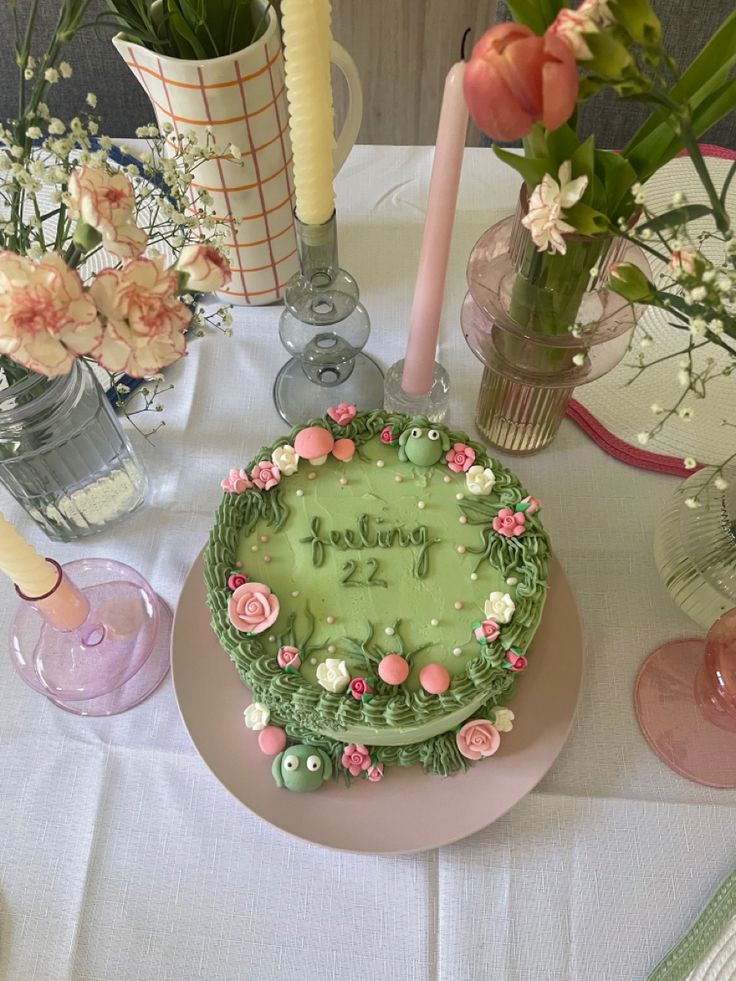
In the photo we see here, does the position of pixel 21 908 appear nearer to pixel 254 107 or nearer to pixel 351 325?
pixel 351 325

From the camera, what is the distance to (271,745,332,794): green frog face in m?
0.65

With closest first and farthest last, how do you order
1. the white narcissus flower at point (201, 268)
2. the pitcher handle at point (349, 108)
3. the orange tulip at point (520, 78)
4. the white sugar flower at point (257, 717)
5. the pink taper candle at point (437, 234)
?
the orange tulip at point (520, 78) < the white narcissus flower at point (201, 268) < the pink taper candle at point (437, 234) < the white sugar flower at point (257, 717) < the pitcher handle at point (349, 108)

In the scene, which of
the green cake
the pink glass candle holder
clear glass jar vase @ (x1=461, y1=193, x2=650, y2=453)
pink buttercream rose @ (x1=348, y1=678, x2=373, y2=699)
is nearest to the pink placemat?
clear glass jar vase @ (x1=461, y1=193, x2=650, y2=453)

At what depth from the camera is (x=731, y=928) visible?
2.04ft

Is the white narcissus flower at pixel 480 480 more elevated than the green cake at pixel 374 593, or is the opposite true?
the white narcissus flower at pixel 480 480

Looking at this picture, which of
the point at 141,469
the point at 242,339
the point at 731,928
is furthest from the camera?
the point at 242,339

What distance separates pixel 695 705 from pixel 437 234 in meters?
0.51

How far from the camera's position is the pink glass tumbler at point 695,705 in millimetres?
693

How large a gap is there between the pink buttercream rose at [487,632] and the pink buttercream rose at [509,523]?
0.09 metres

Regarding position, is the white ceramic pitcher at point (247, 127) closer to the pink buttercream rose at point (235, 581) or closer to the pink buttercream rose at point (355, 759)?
the pink buttercream rose at point (235, 581)

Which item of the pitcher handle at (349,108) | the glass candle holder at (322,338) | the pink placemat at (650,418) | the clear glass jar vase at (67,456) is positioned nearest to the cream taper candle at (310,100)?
the glass candle holder at (322,338)

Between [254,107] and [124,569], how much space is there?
492 mm

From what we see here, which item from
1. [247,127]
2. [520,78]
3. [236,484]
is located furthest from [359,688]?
[247,127]

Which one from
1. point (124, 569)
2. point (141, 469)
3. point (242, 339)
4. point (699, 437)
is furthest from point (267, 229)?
point (699, 437)
